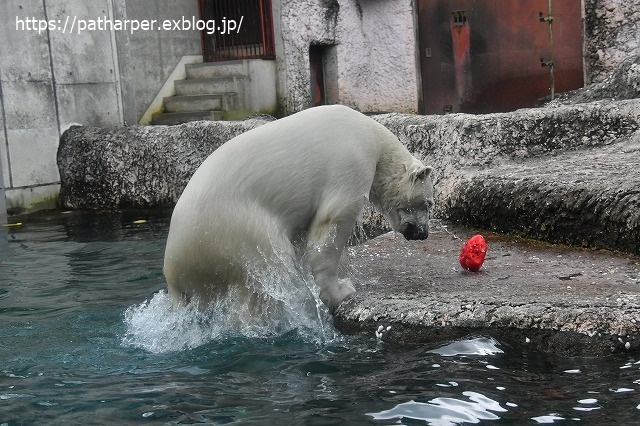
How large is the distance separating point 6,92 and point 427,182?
6.51 m

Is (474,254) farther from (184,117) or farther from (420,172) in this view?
(184,117)

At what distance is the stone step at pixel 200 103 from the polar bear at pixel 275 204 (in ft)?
24.4

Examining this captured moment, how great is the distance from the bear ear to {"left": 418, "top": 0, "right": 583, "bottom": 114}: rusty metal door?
24.8 ft

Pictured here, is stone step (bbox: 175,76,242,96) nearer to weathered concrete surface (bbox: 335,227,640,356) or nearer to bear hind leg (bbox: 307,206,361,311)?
weathered concrete surface (bbox: 335,227,640,356)

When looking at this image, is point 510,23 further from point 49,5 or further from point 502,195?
point 502,195

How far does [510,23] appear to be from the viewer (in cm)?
1238

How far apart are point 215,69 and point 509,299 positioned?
30.0 feet

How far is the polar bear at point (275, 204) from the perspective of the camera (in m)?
4.34

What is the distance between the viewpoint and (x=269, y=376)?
3891 mm

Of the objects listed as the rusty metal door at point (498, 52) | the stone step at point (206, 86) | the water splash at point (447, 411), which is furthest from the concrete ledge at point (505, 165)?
the rusty metal door at point (498, 52)

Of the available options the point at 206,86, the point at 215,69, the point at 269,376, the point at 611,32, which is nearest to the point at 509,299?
the point at 269,376

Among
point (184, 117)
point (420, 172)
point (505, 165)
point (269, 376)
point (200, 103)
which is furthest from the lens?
point (200, 103)

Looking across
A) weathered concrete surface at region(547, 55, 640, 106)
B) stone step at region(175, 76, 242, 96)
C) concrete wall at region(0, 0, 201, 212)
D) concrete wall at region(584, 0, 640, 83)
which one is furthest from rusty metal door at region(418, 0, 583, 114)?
concrete wall at region(0, 0, 201, 212)

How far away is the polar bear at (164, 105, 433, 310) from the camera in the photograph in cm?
434
